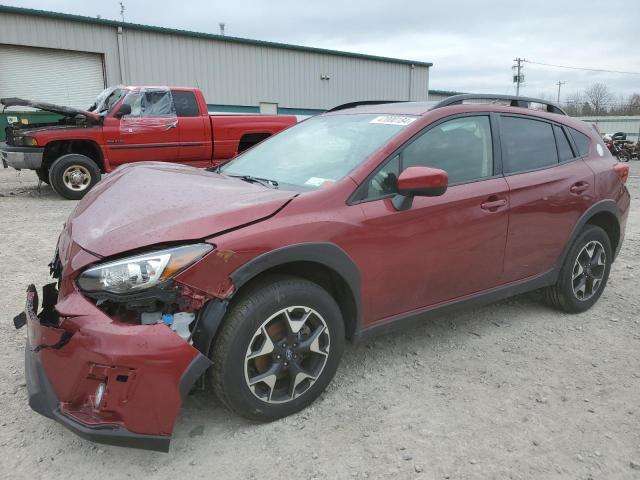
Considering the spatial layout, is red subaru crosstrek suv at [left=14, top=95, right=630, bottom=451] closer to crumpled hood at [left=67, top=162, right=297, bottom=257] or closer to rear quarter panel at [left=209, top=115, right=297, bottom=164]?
crumpled hood at [left=67, top=162, right=297, bottom=257]

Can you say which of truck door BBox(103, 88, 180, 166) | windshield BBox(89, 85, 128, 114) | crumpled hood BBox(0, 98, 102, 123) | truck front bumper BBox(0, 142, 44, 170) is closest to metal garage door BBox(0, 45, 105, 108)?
windshield BBox(89, 85, 128, 114)

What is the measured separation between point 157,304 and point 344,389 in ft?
4.02

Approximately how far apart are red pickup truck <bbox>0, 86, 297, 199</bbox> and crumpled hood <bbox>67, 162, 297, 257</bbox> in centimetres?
678

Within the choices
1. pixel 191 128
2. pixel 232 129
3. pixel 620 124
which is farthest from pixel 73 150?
pixel 620 124

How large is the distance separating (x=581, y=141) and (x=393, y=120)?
183 centimetres

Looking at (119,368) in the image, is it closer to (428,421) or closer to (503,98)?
(428,421)

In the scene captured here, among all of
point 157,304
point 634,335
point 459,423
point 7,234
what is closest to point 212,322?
point 157,304

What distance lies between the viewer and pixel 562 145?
3871 mm

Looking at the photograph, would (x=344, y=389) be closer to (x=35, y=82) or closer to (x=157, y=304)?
(x=157, y=304)

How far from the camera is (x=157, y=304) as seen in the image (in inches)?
87.1

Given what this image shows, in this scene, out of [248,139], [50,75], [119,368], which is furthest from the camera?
[50,75]

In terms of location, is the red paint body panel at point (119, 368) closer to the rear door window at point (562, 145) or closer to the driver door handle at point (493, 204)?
the driver door handle at point (493, 204)

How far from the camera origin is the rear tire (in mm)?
3897

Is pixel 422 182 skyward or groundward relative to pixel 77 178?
skyward
